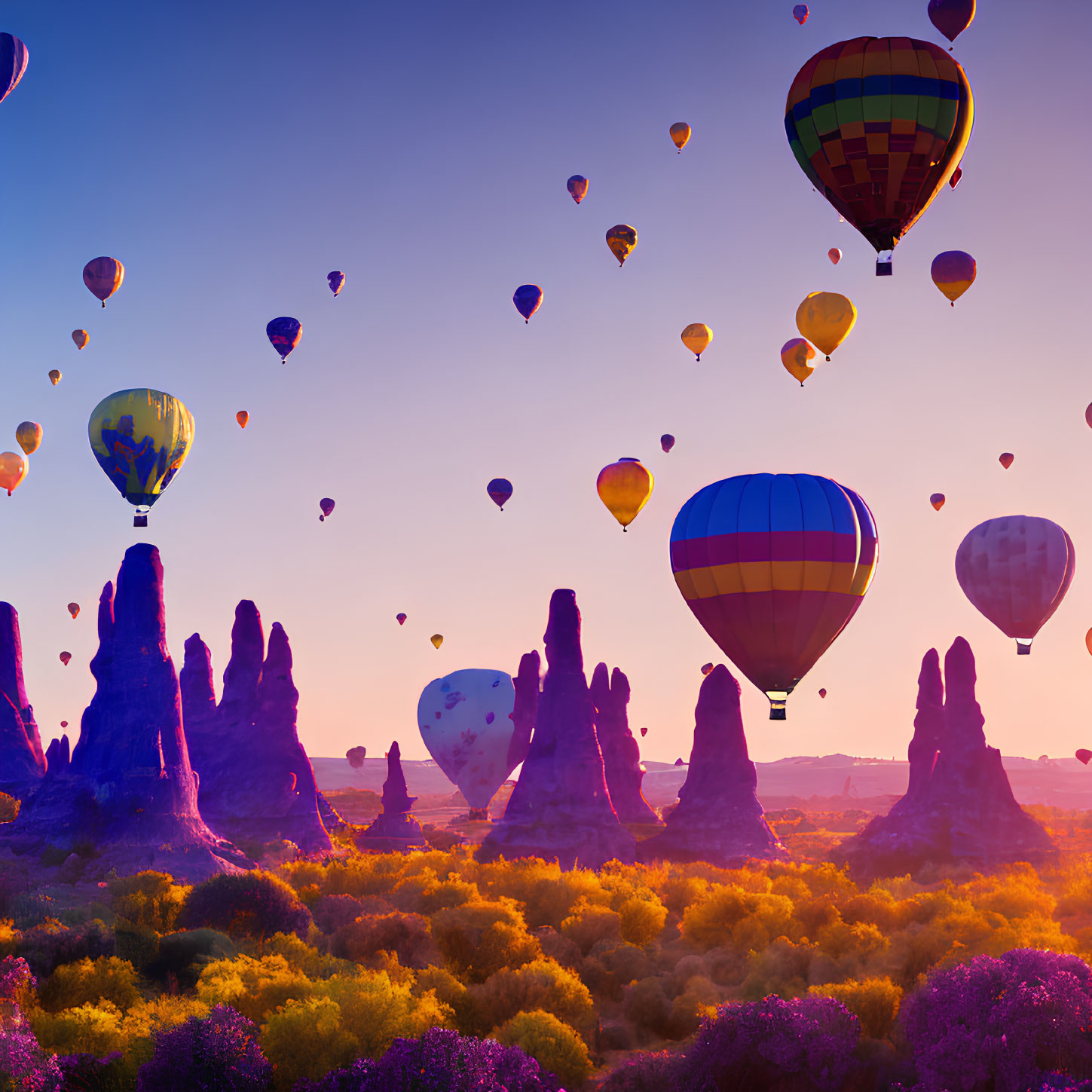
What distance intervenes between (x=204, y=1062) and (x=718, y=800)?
3039 centimetres

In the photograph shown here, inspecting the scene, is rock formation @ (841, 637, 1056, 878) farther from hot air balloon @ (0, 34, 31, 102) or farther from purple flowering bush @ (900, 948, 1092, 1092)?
hot air balloon @ (0, 34, 31, 102)

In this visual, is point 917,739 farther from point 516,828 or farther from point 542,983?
point 542,983

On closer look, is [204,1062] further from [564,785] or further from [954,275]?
[954,275]

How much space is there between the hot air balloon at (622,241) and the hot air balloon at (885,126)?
21.2m

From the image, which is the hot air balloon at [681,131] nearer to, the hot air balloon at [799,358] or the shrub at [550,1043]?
the hot air balloon at [799,358]

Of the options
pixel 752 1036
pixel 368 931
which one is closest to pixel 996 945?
pixel 752 1036

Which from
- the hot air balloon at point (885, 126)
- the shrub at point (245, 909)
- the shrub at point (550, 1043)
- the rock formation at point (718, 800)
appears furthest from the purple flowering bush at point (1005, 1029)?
the rock formation at point (718, 800)

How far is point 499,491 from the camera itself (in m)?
64.6

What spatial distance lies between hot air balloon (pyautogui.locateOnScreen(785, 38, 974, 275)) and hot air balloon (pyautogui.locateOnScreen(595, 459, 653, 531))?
705 inches

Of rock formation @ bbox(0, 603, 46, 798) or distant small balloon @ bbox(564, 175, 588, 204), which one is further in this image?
distant small balloon @ bbox(564, 175, 588, 204)

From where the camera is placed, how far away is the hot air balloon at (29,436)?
2475 inches

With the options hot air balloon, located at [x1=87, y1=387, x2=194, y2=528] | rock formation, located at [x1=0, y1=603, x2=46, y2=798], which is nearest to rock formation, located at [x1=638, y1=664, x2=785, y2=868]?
hot air balloon, located at [x1=87, y1=387, x2=194, y2=528]

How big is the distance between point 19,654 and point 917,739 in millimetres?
38845

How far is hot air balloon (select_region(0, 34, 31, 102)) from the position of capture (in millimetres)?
43156
